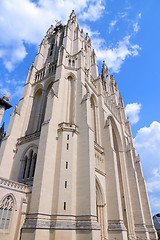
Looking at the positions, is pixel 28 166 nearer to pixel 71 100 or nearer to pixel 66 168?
pixel 66 168

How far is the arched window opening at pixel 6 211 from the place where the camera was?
1345cm

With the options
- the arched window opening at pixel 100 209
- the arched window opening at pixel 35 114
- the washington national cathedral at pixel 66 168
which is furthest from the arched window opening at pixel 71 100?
the arched window opening at pixel 100 209

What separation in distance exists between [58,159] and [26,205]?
4.78 metres

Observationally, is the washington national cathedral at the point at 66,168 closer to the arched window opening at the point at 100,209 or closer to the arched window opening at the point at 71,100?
the arched window opening at the point at 100,209

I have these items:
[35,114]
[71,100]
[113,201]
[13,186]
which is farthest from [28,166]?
[113,201]

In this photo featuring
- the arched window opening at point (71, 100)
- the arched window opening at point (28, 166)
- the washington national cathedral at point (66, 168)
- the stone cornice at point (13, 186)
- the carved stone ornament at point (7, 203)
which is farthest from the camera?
the arched window opening at point (71, 100)

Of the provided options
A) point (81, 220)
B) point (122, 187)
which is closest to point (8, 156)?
point (81, 220)

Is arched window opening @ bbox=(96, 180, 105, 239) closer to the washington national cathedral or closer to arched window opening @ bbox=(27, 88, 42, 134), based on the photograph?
the washington national cathedral

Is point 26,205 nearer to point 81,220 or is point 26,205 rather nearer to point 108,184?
point 81,220

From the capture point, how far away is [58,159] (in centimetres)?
1705

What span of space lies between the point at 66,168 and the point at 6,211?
5.90m

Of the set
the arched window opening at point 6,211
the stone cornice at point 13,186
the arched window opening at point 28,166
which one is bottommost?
the arched window opening at point 6,211

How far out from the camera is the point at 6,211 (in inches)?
547

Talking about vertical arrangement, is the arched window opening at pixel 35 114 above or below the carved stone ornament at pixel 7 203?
above
